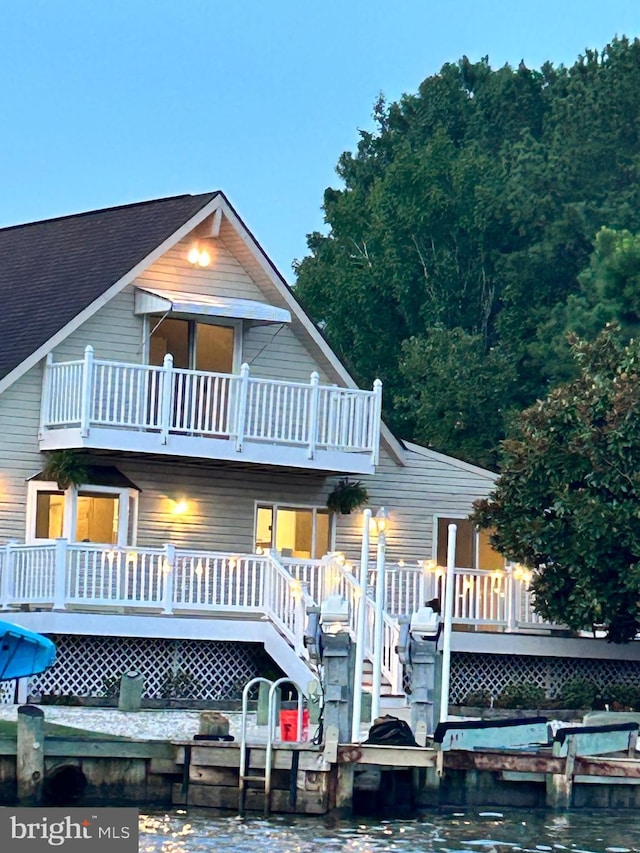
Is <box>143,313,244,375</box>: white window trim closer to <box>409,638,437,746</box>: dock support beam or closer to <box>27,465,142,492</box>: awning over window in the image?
<box>27,465,142,492</box>: awning over window

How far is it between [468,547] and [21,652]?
14.6 metres

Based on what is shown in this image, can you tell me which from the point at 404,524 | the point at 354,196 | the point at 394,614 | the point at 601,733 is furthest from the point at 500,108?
the point at 601,733

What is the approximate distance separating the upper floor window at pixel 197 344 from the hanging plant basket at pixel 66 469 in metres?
2.92

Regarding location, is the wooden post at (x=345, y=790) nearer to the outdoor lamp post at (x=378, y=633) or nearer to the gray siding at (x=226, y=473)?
the outdoor lamp post at (x=378, y=633)

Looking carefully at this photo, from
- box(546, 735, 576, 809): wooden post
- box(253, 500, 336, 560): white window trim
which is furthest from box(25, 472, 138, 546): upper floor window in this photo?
box(546, 735, 576, 809): wooden post

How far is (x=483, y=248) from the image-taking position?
59.0m

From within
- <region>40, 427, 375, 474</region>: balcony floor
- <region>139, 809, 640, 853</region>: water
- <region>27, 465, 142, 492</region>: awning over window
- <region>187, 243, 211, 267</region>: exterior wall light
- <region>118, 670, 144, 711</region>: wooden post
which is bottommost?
<region>139, 809, 640, 853</region>: water

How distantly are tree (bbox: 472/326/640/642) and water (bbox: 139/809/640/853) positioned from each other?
27.9 feet

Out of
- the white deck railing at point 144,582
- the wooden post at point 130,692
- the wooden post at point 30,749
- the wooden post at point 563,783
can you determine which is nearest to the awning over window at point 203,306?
the white deck railing at point 144,582

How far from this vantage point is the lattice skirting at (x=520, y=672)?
3759 cm

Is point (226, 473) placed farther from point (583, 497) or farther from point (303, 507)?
point (583, 497)

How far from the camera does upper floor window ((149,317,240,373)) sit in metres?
38.4

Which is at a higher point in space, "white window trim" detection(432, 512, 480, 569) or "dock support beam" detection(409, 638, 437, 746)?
"white window trim" detection(432, 512, 480, 569)

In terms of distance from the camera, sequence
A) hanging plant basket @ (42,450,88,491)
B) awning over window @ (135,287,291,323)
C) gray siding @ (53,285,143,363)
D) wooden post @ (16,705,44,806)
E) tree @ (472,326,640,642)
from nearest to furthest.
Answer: wooden post @ (16,705,44,806), tree @ (472,326,640,642), hanging plant basket @ (42,450,88,491), awning over window @ (135,287,291,323), gray siding @ (53,285,143,363)
